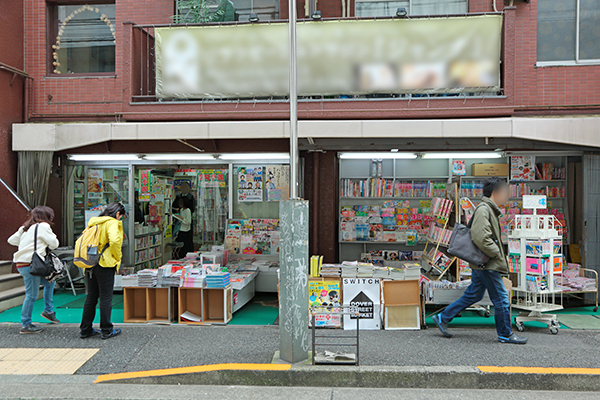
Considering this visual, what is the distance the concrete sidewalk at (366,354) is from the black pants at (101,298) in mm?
224

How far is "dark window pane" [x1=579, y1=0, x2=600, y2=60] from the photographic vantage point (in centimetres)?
831

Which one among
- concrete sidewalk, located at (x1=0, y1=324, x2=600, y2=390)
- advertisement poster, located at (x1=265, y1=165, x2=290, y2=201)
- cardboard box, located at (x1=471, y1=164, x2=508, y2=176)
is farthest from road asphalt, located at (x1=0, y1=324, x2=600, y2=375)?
cardboard box, located at (x1=471, y1=164, x2=508, y2=176)

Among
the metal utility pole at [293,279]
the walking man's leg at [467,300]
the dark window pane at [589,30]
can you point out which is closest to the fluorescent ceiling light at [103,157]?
the metal utility pole at [293,279]

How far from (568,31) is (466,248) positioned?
579 cm

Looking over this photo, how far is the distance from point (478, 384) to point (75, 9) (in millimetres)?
10740

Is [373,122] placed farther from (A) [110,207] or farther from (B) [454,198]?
(A) [110,207]

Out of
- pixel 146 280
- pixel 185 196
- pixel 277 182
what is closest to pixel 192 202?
pixel 185 196

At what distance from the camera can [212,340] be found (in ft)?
19.2

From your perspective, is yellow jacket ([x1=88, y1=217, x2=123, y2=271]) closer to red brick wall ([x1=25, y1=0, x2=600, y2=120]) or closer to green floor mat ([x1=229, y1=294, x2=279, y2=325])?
green floor mat ([x1=229, y1=294, x2=279, y2=325])

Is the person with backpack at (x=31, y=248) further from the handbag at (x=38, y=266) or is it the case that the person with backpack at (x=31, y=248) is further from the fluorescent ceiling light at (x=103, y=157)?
the fluorescent ceiling light at (x=103, y=157)

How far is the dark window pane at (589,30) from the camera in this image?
27.3 ft

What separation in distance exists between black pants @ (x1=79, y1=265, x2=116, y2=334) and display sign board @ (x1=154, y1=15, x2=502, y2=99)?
3639mm

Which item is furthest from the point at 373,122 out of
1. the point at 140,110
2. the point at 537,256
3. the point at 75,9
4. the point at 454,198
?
the point at 75,9

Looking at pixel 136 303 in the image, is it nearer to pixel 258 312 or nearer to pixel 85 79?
pixel 258 312
